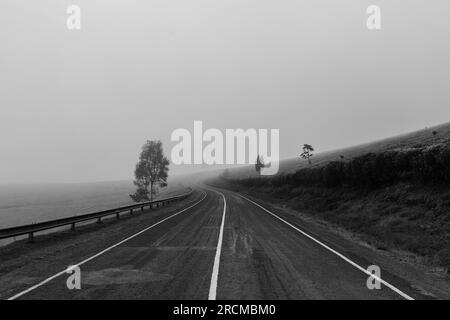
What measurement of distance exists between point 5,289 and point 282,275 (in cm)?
652

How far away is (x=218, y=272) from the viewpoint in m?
8.74

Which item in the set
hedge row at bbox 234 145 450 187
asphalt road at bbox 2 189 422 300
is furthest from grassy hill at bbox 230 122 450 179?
asphalt road at bbox 2 189 422 300

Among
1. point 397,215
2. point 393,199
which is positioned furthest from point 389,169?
point 397,215

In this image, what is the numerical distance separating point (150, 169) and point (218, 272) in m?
55.8

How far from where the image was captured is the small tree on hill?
202ft

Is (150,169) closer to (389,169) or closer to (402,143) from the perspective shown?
(402,143)

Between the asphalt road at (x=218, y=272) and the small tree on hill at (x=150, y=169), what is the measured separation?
48562 millimetres

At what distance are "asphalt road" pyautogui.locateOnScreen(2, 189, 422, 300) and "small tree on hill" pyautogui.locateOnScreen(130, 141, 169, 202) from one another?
4856cm

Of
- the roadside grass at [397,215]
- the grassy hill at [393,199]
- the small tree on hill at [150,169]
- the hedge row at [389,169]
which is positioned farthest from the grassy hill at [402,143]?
the small tree on hill at [150,169]

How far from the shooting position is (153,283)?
25.6ft

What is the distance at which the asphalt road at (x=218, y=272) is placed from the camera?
23.5ft

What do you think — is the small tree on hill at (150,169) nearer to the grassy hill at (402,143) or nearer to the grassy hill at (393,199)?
the grassy hill at (402,143)

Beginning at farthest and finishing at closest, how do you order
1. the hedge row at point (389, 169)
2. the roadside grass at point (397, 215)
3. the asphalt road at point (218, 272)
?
Result: 1. the hedge row at point (389, 169)
2. the roadside grass at point (397, 215)
3. the asphalt road at point (218, 272)
